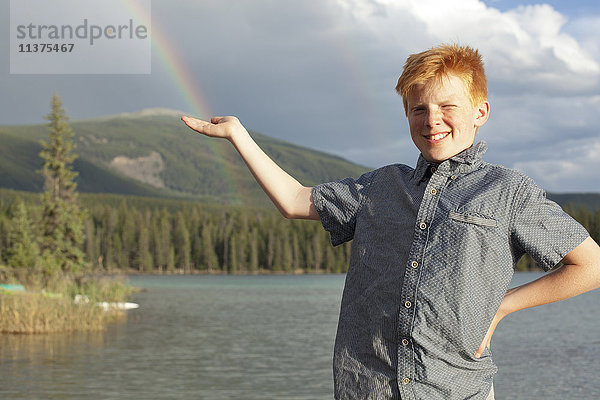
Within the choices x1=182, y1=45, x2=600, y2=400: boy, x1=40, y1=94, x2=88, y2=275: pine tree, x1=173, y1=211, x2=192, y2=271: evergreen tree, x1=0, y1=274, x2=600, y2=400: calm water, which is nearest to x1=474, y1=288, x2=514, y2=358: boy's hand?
x1=182, y1=45, x2=600, y2=400: boy

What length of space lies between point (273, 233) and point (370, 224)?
137507 millimetres

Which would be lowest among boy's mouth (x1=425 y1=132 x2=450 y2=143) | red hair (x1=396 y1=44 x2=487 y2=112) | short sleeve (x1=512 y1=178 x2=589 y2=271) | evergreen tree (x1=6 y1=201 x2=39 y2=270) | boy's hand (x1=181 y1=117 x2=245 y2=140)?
evergreen tree (x1=6 y1=201 x2=39 y2=270)

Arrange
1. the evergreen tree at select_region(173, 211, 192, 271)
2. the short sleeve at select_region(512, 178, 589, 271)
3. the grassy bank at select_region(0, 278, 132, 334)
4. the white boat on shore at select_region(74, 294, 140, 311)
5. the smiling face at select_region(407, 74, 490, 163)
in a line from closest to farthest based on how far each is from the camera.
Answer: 1. the short sleeve at select_region(512, 178, 589, 271)
2. the smiling face at select_region(407, 74, 490, 163)
3. the grassy bank at select_region(0, 278, 132, 334)
4. the white boat on shore at select_region(74, 294, 140, 311)
5. the evergreen tree at select_region(173, 211, 192, 271)

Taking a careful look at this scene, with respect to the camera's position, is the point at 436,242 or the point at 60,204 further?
the point at 60,204

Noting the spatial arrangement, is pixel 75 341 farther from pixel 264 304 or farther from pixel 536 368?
pixel 264 304

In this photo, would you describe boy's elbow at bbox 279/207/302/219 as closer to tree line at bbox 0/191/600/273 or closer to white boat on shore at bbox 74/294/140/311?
white boat on shore at bbox 74/294/140/311

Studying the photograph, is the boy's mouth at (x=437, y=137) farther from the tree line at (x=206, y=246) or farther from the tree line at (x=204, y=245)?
the tree line at (x=204, y=245)

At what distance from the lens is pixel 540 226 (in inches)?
92.9

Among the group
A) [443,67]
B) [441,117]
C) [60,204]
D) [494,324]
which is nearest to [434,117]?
[441,117]

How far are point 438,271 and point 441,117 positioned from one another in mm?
530

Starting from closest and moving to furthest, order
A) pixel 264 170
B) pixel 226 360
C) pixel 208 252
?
pixel 264 170 < pixel 226 360 < pixel 208 252

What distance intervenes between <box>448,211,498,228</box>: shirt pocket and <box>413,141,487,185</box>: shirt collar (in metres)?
0.21

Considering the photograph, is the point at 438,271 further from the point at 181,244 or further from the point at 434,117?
the point at 181,244

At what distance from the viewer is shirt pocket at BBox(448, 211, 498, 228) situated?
7.53 feet
